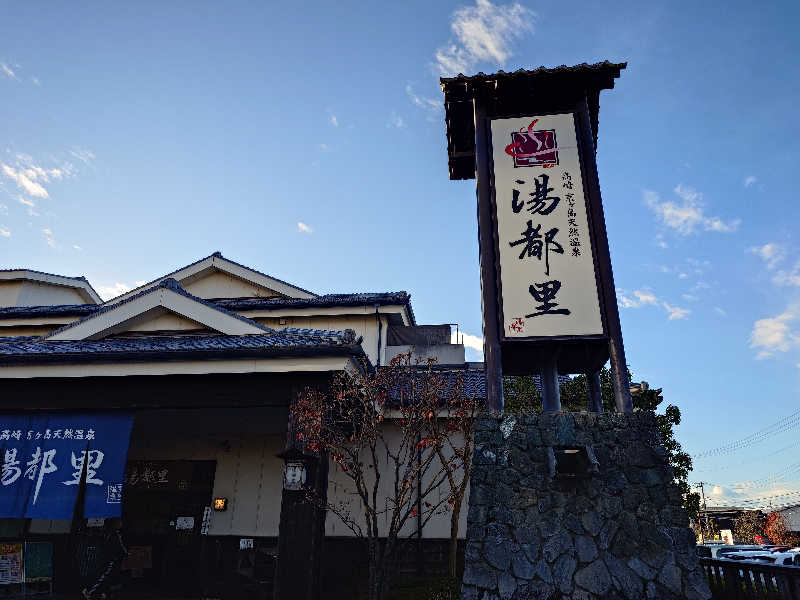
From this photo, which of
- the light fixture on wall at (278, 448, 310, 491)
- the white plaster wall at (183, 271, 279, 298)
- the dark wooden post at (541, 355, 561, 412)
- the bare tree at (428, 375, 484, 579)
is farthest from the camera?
the white plaster wall at (183, 271, 279, 298)

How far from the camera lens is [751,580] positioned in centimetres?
766

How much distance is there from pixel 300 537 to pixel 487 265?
5.83 metres

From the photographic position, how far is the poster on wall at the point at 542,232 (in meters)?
9.04

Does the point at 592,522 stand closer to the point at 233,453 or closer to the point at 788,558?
the point at 233,453

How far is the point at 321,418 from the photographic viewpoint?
27.8ft

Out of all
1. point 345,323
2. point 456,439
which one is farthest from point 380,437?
point 345,323

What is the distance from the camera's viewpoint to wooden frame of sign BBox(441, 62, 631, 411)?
898 centimetres

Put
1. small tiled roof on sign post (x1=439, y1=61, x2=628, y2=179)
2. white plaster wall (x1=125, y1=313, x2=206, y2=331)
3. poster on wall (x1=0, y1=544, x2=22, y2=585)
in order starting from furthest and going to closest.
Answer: white plaster wall (x1=125, y1=313, x2=206, y2=331), small tiled roof on sign post (x1=439, y1=61, x2=628, y2=179), poster on wall (x1=0, y1=544, x2=22, y2=585)

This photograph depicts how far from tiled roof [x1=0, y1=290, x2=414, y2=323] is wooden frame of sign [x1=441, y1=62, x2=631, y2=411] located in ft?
22.0

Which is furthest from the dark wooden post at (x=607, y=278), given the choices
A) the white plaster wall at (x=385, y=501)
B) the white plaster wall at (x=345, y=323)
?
the white plaster wall at (x=345, y=323)

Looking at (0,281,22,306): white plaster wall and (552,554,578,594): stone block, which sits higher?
(0,281,22,306): white plaster wall

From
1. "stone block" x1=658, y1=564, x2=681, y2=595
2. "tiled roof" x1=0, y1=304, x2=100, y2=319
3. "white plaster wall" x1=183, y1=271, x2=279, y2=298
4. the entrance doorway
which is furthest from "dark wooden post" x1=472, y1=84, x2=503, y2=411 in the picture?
"tiled roof" x1=0, y1=304, x2=100, y2=319

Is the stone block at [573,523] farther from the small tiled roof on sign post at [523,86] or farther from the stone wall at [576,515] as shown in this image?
the small tiled roof on sign post at [523,86]

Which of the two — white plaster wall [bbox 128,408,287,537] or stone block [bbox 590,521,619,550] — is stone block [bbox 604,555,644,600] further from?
white plaster wall [bbox 128,408,287,537]
